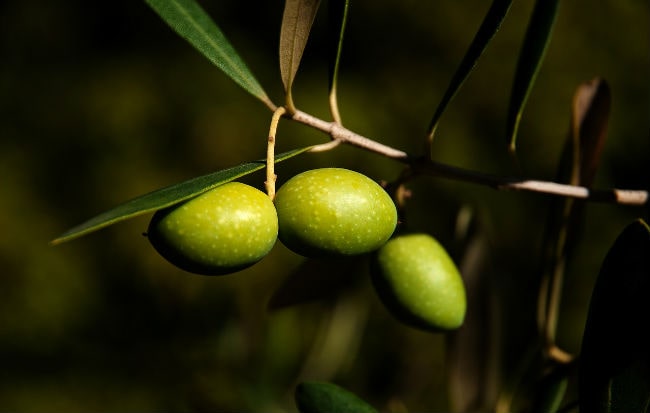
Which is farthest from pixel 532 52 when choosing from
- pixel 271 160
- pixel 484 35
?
pixel 271 160

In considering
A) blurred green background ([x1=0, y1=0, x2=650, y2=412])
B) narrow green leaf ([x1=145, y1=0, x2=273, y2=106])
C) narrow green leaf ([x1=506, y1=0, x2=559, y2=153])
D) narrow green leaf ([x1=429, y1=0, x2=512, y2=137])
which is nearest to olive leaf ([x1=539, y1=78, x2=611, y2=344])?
narrow green leaf ([x1=506, y1=0, x2=559, y2=153])

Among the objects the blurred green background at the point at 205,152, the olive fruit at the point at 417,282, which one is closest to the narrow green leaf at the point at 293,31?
the olive fruit at the point at 417,282

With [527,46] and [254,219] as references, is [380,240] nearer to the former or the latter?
[254,219]

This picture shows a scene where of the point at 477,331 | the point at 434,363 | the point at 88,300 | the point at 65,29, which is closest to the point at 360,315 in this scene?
the point at 477,331

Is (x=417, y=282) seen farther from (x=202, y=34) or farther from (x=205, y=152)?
(x=205, y=152)

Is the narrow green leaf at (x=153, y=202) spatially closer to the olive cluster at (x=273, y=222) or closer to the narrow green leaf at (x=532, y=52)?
the olive cluster at (x=273, y=222)

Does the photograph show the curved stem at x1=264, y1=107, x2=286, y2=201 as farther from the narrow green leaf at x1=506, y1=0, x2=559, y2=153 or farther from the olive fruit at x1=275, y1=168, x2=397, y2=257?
the narrow green leaf at x1=506, y1=0, x2=559, y2=153

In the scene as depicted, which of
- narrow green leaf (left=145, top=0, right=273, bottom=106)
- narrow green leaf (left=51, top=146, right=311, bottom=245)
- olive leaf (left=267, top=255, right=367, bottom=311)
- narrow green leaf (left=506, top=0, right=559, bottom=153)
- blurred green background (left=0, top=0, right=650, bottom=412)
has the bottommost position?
blurred green background (left=0, top=0, right=650, bottom=412)
